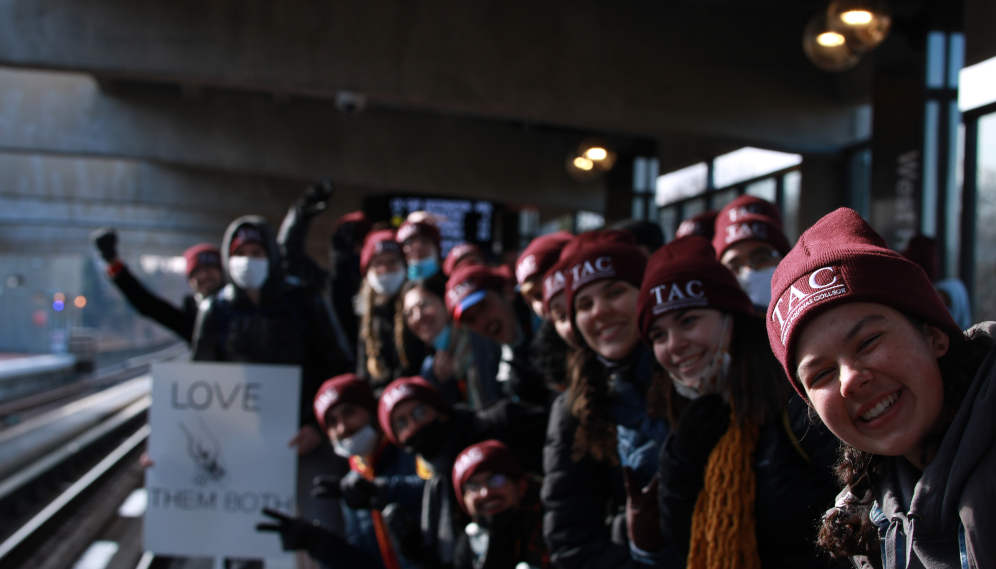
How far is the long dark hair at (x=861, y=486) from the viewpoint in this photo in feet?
4.66

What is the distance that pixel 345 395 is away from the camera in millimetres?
4098

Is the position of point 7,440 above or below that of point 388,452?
below

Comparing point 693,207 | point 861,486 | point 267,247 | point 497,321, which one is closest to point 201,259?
point 267,247

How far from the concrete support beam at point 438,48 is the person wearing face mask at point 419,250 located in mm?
3482

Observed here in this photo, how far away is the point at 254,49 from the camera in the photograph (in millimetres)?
8656

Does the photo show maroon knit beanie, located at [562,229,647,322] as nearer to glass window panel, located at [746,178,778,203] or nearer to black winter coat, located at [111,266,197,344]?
black winter coat, located at [111,266,197,344]

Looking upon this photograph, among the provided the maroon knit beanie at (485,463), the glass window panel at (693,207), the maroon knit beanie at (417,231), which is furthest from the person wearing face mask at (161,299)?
the glass window panel at (693,207)

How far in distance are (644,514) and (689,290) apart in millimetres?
663

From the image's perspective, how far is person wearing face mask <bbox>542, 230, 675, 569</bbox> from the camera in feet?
8.41

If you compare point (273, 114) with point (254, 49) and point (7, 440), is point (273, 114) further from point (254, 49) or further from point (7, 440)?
point (7, 440)

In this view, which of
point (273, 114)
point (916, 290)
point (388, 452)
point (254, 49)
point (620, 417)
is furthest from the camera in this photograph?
point (273, 114)

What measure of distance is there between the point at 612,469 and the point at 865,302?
140cm

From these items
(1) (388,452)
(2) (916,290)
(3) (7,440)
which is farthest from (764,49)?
(3) (7,440)

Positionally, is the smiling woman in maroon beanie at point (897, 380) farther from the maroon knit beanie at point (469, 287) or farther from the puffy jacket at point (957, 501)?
the maroon knit beanie at point (469, 287)
